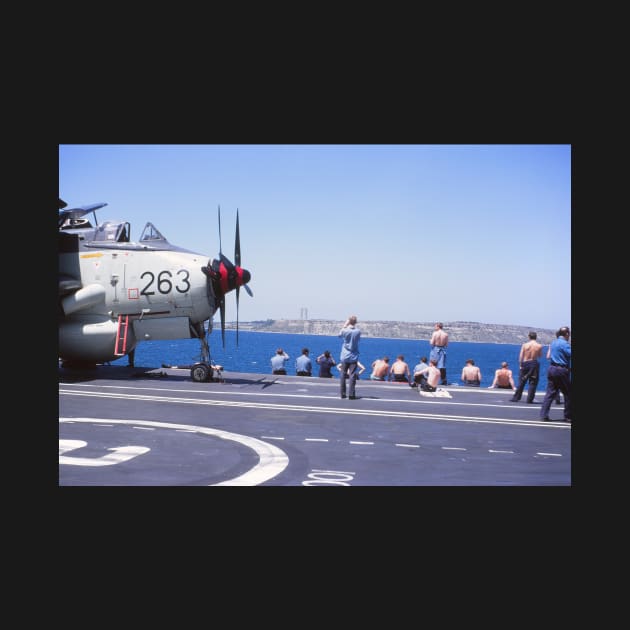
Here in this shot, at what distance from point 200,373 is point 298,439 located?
9.59 meters

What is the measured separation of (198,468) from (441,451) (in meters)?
4.05

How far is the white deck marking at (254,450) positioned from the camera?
696 cm

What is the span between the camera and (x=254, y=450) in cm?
880

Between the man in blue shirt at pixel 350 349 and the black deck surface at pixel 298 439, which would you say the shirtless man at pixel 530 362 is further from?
the man in blue shirt at pixel 350 349

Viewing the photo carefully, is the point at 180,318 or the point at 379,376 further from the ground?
A: the point at 180,318

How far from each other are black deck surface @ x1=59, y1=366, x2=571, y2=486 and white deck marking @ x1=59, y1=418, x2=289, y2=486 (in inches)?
0.7

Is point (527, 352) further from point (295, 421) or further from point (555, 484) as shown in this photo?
point (555, 484)

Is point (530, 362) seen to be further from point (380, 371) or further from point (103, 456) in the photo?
point (103, 456)

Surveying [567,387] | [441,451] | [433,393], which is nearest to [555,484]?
[441,451]

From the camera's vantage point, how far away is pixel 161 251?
60.9ft

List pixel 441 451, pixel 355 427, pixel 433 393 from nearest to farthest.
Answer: pixel 441 451
pixel 355 427
pixel 433 393

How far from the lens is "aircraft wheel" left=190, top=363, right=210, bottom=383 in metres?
18.6

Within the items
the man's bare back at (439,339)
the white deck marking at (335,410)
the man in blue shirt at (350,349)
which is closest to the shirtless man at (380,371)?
the man's bare back at (439,339)

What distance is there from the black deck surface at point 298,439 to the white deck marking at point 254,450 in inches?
0.7
